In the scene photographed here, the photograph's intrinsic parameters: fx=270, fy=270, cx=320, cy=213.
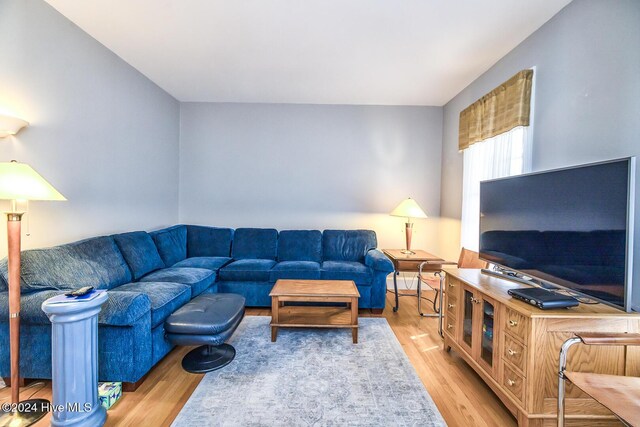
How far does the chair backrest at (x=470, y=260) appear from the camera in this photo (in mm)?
2763

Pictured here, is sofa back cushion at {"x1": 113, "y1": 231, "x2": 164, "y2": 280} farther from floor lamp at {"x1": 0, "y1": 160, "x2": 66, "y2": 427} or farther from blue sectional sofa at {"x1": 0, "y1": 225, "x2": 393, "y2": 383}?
floor lamp at {"x1": 0, "y1": 160, "x2": 66, "y2": 427}

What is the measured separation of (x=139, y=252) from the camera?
2.73m

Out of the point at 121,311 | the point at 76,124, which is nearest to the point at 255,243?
the point at 121,311

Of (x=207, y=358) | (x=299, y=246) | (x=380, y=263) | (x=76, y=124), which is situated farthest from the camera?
(x=299, y=246)

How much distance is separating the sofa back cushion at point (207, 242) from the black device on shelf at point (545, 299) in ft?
10.7

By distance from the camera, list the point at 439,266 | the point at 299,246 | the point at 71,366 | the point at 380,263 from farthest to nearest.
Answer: the point at 299,246 → the point at 439,266 → the point at 380,263 → the point at 71,366

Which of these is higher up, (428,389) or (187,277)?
(187,277)

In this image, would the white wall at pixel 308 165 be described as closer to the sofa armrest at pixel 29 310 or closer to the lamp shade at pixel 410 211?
the lamp shade at pixel 410 211

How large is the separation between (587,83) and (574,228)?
1050mm

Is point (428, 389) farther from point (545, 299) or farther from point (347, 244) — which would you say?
point (347, 244)

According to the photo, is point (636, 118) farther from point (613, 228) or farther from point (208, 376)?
point (208, 376)

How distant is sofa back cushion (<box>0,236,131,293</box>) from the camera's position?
70.3 inches

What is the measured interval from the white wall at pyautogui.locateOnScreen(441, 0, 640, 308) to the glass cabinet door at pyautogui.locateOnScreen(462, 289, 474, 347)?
0.84 meters

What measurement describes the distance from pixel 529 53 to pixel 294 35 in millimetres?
2005
